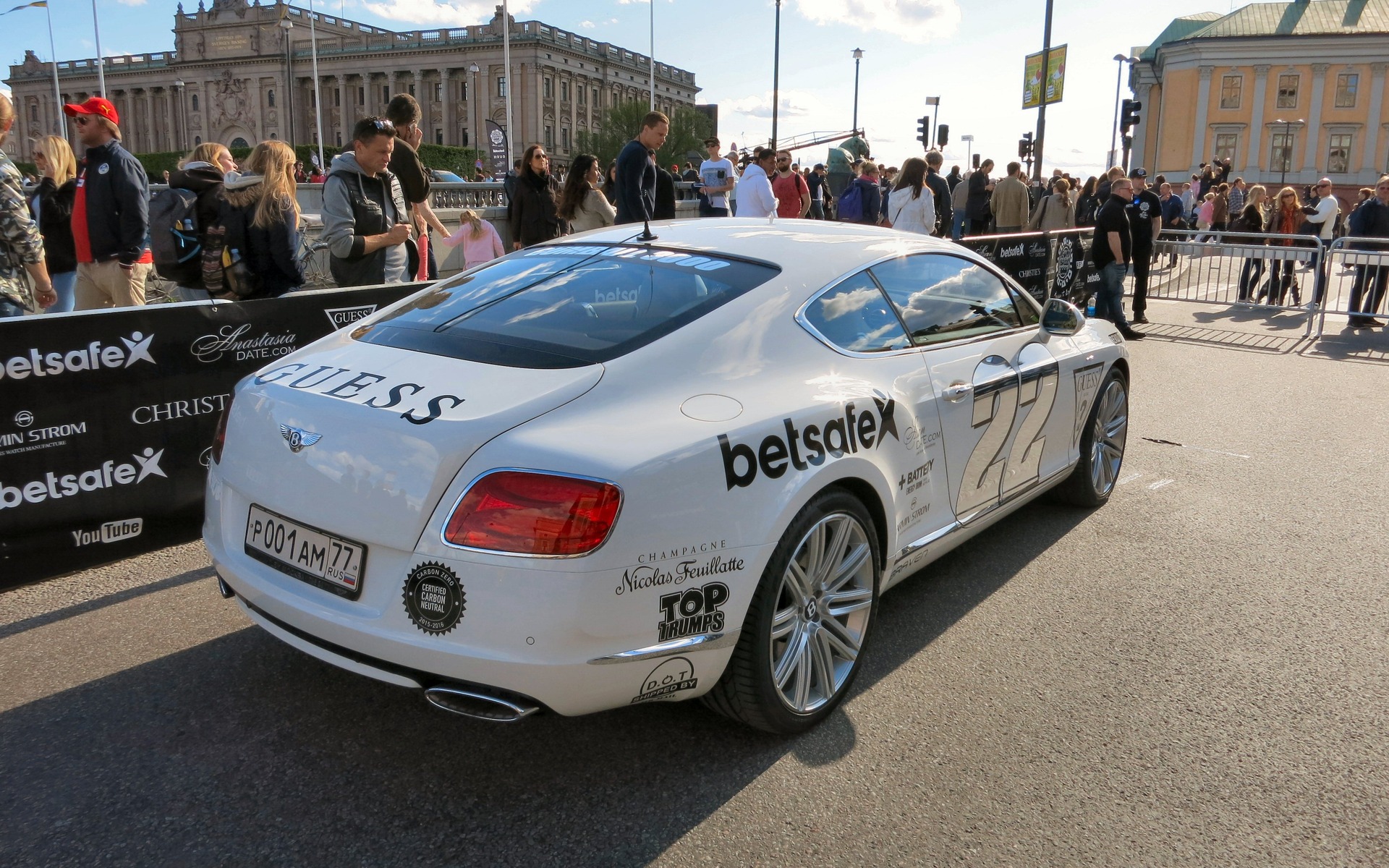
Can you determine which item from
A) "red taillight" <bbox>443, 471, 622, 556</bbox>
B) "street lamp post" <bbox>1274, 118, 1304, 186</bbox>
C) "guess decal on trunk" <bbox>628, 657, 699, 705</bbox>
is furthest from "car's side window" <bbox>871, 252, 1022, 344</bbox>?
"street lamp post" <bbox>1274, 118, 1304, 186</bbox>

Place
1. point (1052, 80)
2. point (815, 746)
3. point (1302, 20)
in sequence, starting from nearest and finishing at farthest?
point (815, 746), point (1052, 80), point (1302, 20)

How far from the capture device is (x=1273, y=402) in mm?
9102

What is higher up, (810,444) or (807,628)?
(810,444)

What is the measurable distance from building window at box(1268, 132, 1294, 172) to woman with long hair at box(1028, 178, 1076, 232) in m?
71.3

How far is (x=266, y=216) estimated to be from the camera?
18.1 feet

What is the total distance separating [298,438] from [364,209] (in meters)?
3.48

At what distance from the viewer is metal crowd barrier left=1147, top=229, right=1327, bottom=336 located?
14.9 m

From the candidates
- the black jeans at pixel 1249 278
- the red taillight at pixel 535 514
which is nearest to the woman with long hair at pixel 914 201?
the black jeans at pixel 1249 278

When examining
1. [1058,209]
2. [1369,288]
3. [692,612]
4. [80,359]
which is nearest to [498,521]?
[692,612]

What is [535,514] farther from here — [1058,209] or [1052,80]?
[1052,80]

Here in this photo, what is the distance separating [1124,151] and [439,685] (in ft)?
102

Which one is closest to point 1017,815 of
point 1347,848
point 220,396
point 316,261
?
point 1347,848

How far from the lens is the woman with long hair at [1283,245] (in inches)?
604

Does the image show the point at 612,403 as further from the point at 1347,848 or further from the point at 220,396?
the point at 220,396
